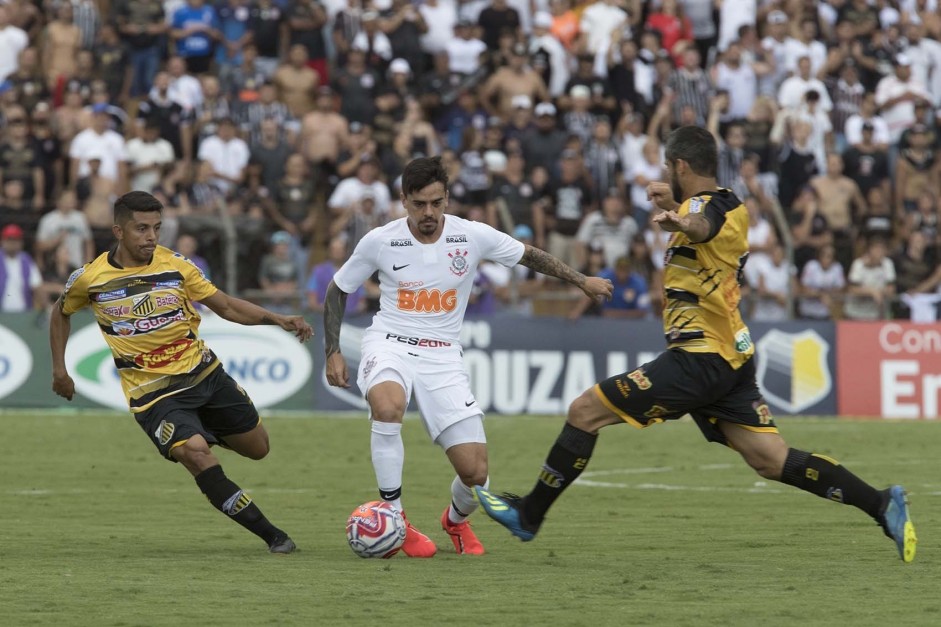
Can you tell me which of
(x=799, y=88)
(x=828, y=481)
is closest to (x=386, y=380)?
(x=828, y=481)

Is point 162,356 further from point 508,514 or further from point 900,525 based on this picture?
point 900,525

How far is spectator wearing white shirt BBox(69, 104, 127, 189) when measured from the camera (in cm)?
2294

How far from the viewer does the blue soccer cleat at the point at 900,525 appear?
916 cm

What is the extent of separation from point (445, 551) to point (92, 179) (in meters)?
13.9

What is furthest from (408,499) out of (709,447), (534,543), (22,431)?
(22,431)

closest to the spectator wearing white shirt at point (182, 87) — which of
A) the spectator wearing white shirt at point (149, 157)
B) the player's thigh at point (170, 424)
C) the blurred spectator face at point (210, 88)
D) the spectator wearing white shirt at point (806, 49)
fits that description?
the blurred spectator face at point (210, 88)

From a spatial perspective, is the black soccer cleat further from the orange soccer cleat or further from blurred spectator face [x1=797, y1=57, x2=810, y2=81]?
blurred spectator face [x1=797, y1=57, x2=810, y2=81]

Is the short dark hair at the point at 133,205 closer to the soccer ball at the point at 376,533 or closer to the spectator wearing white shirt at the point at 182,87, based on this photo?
the soccer ball at the point at 376,533

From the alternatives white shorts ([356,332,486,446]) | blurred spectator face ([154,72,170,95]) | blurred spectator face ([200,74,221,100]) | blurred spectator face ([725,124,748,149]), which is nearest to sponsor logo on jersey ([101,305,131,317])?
white shorts ([356,332,486,446])

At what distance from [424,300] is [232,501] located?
5.50 ft

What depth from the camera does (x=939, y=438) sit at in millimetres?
19109

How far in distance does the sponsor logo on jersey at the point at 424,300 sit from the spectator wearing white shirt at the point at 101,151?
13.8 m

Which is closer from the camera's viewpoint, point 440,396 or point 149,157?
point 440,396

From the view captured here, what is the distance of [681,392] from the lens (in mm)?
9195
